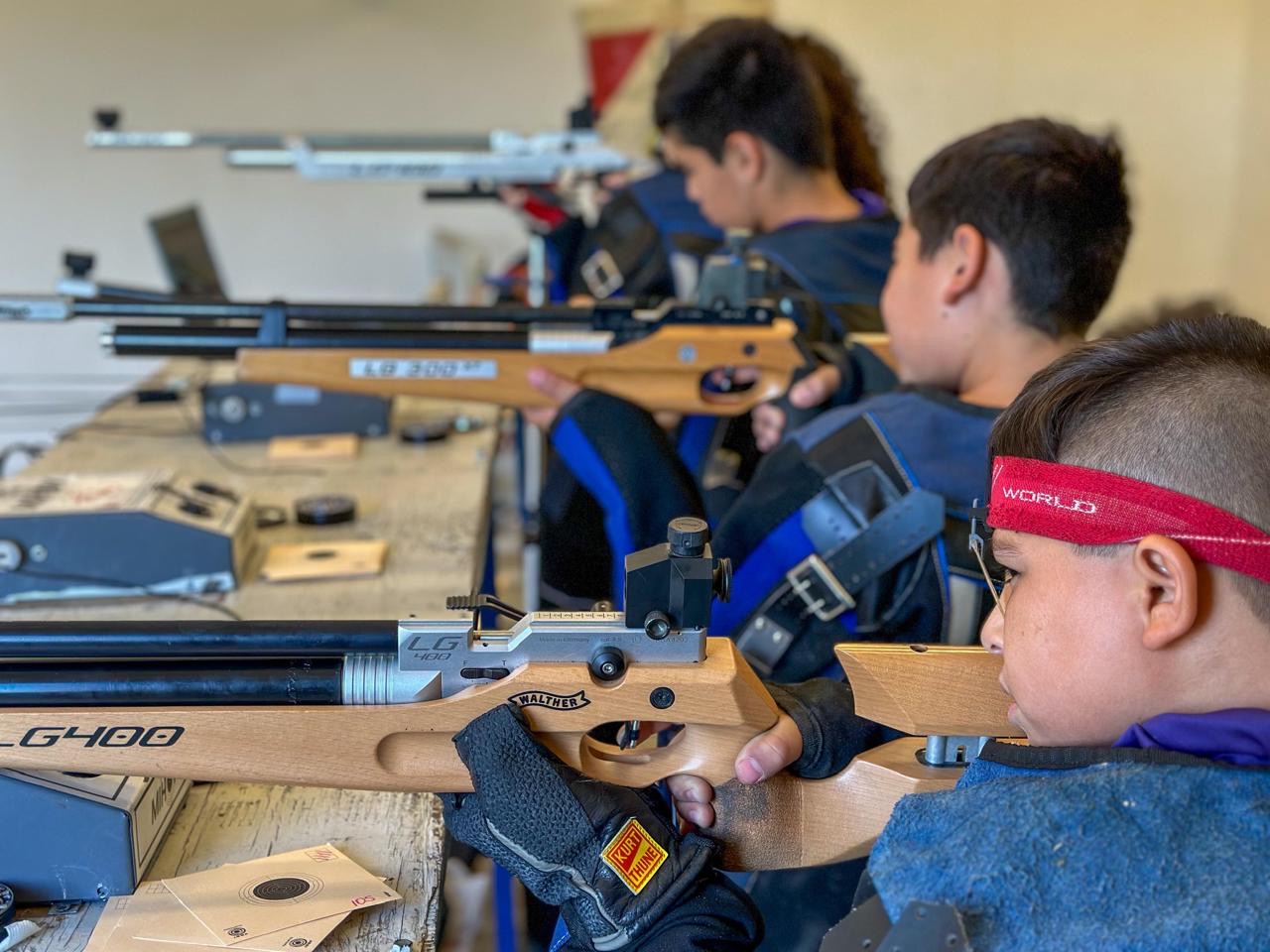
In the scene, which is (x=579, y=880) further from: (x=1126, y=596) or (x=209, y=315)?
(x=209, y=315)

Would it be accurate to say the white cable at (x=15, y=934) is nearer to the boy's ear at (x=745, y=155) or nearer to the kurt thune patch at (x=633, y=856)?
the kurt thune patch at (x=633, y=856)

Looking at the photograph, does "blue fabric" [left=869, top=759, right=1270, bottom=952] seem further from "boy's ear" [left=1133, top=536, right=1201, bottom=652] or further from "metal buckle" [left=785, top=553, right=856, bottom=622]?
"metal buckle" [left=785, top=553, right=856, bottom=622]

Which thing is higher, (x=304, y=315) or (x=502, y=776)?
(x=304, y=315)

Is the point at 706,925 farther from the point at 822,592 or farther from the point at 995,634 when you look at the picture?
the point at 822,592

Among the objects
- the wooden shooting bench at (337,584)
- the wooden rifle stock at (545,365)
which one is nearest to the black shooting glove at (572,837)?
the wooden shooting bench at (337,584)

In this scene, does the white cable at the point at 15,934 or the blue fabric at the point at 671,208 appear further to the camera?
the blue fabric at the point at 671,208

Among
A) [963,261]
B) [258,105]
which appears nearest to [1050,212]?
[963,261]

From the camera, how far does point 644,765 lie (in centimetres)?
115

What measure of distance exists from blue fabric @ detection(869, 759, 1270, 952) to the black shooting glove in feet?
0.86

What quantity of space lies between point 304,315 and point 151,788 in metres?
1.21

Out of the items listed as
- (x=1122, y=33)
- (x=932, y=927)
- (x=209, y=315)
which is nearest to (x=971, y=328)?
(x=932, y=927)

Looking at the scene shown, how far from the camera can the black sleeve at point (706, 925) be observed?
1.05 metres

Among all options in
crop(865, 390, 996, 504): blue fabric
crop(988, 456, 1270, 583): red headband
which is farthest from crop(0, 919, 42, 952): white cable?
crop(865, 390, 996, 504): blue fabric

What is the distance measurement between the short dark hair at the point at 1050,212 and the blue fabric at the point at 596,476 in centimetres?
57
